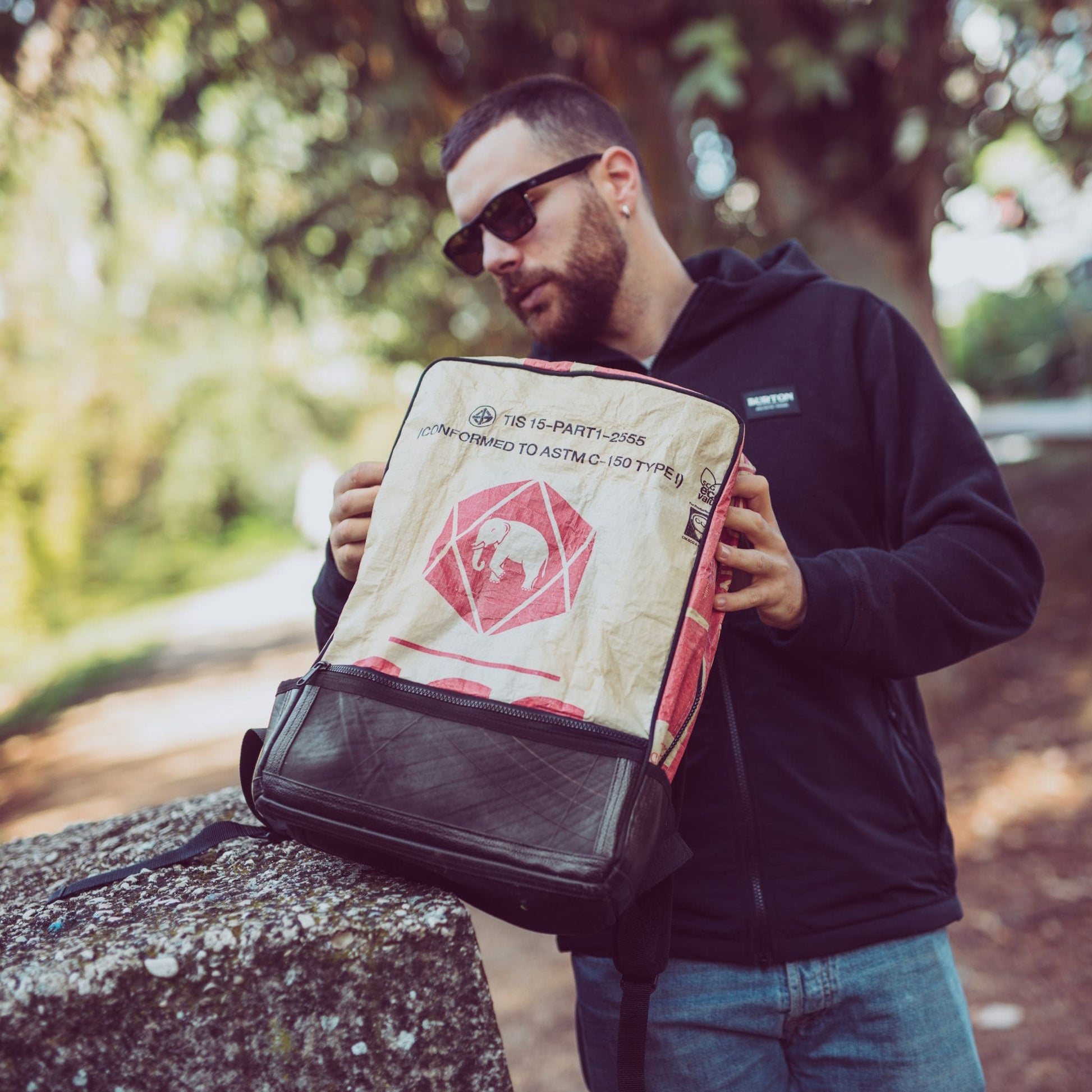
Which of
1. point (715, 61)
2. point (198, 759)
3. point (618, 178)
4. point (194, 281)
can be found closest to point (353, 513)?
point (618, 178)

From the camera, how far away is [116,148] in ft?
35.0

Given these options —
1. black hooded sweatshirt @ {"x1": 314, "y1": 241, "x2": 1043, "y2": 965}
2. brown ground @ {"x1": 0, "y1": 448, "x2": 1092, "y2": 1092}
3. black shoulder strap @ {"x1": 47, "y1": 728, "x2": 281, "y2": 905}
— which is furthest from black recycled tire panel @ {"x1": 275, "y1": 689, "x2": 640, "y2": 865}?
brown ground @ {"x1": 0, "y1": 448, "x2": 1092, "y2": 1092}

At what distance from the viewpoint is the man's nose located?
190 centimetres

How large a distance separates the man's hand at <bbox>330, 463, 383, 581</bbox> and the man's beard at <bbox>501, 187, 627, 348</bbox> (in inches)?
26.1

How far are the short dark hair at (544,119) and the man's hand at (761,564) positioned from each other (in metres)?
0.96

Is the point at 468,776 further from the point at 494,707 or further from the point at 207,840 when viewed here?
the point at 207,840

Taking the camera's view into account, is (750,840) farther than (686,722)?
Yes

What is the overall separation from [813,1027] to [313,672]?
105cm

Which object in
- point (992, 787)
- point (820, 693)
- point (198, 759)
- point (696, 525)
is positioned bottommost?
point (198, 759)

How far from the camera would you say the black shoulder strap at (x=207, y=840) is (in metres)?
1.32

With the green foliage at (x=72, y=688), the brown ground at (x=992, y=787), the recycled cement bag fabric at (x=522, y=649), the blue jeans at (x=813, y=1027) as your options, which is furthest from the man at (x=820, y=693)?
the green foliage at (x=72, y=688)

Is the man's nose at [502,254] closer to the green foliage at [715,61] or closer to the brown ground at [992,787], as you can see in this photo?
the green foliage at [715,61]

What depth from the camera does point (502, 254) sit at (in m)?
1.90

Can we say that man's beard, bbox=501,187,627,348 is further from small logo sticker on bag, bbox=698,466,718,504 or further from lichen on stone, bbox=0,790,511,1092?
lichen on stone, bbox=0,790,511,1092
